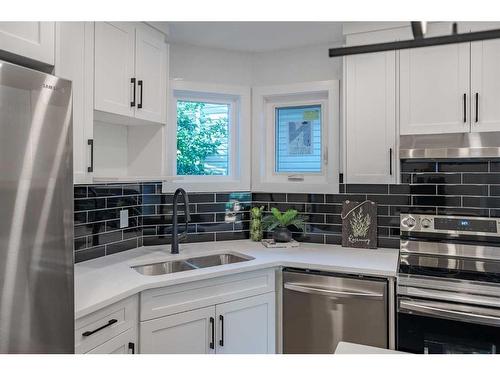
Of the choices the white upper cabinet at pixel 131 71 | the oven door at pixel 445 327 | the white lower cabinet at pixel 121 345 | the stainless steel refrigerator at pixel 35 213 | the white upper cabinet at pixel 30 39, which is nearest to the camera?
the stainless steel refrigerator at pixel 35 213

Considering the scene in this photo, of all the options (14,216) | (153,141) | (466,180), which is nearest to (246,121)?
(153,141)

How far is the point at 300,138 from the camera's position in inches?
117

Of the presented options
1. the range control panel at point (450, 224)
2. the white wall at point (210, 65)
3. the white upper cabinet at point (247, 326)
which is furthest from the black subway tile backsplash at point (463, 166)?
the white wall at point (210, 65)

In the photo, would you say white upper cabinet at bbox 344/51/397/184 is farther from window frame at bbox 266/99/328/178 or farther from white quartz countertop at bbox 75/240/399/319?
white quartz countertop at bbox 75/240/399/319

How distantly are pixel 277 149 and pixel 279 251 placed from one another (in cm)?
86

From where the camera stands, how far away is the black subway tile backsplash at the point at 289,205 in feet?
7.72

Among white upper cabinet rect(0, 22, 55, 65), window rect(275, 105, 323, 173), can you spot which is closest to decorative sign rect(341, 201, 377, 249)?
window rect(275, 105, 323, 173)

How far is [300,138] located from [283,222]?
675 mm

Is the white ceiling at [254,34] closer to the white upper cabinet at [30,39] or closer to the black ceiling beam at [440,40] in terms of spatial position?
the white upper cabinet at [30,39]

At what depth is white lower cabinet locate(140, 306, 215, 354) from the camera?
188 centimetres

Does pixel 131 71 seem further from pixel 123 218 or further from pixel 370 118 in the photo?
pixel 370 118

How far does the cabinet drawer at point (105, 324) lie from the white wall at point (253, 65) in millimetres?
1664

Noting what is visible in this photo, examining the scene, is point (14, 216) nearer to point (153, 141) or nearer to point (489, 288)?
point (153, 141)

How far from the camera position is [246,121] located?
297 cm
